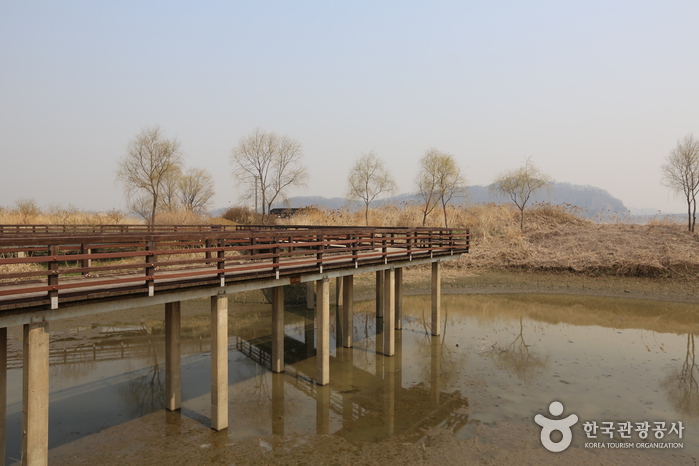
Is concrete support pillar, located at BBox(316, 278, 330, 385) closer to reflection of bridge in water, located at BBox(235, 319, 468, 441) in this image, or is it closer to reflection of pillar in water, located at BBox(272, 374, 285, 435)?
reflection of bridge in water, located at BBox(235, 319, 468, 441)

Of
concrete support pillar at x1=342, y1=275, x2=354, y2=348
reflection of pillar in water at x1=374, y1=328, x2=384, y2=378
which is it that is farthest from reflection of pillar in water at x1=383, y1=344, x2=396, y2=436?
concrete support pillar at x1=342, y1=275, x2=354, y2=348

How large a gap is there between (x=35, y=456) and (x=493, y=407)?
30.2ft

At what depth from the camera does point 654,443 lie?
874 centimetres

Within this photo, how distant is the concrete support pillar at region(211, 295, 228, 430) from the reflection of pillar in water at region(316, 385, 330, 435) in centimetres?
210

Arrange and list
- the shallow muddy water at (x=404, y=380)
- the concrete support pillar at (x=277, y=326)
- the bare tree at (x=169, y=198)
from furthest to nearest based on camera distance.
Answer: the bare tree at (x=169, y=198), the concrete support pillar at (x=277, y=326), the shallow muddy water at (x=404, y=380)

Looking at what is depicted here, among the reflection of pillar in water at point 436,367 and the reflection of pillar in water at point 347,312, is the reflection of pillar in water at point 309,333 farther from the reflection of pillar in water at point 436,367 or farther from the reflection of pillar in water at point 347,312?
the reflection of pillar in water at point 436,367

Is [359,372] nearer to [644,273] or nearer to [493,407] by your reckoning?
[493,407]

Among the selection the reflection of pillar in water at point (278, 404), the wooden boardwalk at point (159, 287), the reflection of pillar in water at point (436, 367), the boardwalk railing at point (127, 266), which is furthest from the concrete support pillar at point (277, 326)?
the reflection of pillar in water at point (436, 367)

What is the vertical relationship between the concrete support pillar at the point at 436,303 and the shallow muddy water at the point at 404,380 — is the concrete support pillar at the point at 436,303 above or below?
above

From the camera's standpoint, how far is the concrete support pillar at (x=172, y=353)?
9.59 m

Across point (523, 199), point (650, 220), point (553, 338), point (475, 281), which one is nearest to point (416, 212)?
point (523, 199)

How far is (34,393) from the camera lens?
6.28m

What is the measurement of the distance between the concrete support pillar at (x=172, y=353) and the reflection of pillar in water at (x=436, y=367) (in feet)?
20.6

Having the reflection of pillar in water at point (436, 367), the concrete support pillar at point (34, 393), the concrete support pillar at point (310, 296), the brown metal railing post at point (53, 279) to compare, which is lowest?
the reflection of pillar in water at point (436, 367)
